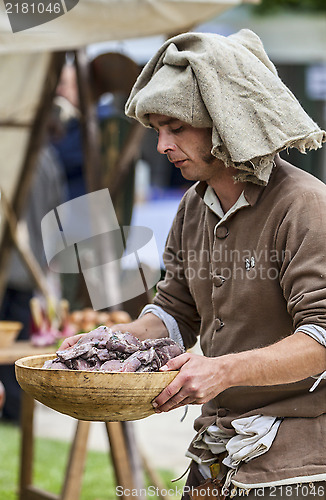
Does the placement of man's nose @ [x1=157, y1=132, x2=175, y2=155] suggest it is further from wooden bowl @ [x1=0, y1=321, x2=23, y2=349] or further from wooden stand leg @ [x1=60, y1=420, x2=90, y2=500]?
wooden bowl @ [x1=0, y1=321, x2=23, y2=349]

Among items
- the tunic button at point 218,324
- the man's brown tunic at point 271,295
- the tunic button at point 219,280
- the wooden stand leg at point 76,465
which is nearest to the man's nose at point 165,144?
the man's brown tunic at point 271,295

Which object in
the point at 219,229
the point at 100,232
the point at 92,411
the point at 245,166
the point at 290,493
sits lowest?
the point at 100,232

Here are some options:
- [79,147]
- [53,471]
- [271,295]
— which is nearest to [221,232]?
[271,295]

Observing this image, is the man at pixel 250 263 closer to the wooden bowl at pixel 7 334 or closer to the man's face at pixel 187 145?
the man's face at pixel 187 145

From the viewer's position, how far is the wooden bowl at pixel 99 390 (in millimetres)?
1622

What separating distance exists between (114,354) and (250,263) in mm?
417

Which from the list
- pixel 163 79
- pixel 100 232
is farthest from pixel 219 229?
pixel 100 232

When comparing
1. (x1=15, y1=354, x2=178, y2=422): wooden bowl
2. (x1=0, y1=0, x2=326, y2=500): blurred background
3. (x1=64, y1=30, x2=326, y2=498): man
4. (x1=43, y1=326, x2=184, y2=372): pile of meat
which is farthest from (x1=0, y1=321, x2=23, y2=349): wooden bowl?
(x1=15, y1=354, x2=178, y2=422): wooden bowl

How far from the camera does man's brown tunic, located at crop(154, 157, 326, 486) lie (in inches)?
69.5

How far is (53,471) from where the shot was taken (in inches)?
189

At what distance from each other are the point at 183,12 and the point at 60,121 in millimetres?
2499

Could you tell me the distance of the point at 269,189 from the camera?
1.93m

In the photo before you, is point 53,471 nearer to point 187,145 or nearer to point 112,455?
point 112,455

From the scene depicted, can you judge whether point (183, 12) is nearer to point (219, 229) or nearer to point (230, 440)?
point (219, 229)
